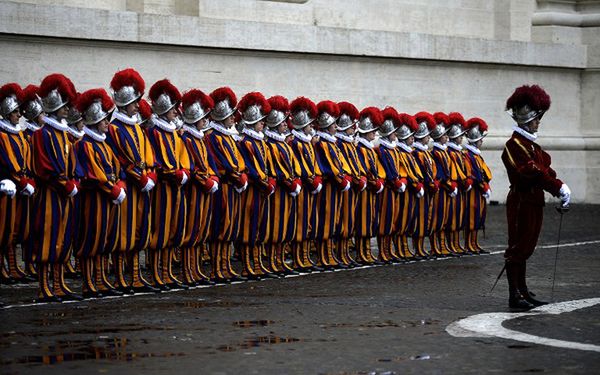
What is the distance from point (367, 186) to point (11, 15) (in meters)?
5.80

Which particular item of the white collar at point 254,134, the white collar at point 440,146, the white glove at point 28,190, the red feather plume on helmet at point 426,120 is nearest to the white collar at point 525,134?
the white collar at point 254,134

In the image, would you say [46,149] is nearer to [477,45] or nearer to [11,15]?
[11,15]

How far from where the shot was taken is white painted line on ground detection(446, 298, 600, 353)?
9.57 m

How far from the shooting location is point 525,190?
475 inches

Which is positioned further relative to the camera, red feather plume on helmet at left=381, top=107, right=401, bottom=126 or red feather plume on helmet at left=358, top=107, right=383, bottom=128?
red feather plume on helmet at left=381, top=107, right=401, bottom=126

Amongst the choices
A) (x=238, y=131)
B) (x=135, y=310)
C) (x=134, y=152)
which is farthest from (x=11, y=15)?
(x=135, y=310)

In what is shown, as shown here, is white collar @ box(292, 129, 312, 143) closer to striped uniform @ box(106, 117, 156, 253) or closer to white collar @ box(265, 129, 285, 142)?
white collar @ box(265, 129, 285, 142)

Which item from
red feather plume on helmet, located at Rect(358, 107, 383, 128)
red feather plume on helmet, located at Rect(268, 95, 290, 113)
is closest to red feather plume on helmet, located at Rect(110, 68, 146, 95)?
red feather plume on helmet, located at Rect(268, 95, 290, 113)

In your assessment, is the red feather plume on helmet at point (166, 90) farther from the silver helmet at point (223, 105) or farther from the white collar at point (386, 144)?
the white collar at point (386, 144)

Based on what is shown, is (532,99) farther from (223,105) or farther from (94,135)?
(94,135)

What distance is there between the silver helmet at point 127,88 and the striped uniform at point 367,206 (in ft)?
13.7

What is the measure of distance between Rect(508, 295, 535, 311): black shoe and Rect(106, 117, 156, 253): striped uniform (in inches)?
137

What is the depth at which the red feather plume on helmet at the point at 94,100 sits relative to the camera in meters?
12.6

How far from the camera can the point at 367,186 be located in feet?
54.9
